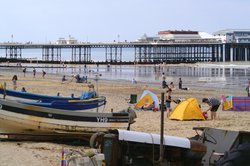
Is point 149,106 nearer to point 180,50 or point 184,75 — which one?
point 184,75

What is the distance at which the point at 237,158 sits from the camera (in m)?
7.43

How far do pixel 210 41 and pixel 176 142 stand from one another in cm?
13579

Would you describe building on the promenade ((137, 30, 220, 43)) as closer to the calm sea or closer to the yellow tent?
the calm sea

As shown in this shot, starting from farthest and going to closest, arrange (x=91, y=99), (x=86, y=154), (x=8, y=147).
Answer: (x=91, y=99), (x=8, y=147), (x=86, y=154)

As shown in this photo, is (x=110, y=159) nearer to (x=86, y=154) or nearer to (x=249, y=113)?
(x=86, y=154)

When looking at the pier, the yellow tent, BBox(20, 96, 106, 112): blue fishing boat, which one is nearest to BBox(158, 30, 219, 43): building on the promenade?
the pier

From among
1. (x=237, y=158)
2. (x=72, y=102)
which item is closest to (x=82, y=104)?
(x=72, y=102)

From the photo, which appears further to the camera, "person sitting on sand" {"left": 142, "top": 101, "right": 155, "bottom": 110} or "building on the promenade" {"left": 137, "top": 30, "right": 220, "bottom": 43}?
"building on the promenade" {"left": 137, "top": 30, "right": 220, "bottom": 43}

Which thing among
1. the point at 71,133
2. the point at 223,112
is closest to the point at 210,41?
the point at 223,112

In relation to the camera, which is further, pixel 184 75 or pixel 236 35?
pixel 236 35

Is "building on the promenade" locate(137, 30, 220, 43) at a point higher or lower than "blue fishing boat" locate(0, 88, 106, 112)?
higher

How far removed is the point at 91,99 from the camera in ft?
59.0

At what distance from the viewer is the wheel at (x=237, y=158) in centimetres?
743

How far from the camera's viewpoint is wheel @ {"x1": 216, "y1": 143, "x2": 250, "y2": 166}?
7426 millimetres
